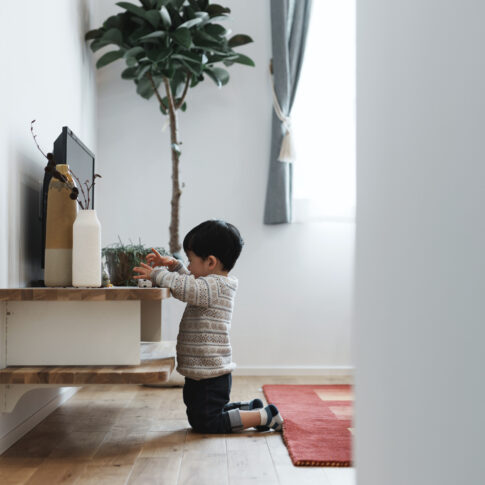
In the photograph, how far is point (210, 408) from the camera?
1.98 metres

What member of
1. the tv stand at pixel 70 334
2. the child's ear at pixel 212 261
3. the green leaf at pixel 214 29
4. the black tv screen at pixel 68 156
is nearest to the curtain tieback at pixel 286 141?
the green leaf at pixel 214 29

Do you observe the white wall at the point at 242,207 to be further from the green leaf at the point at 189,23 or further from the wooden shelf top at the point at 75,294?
the wooden shelf top at the point at 75,294

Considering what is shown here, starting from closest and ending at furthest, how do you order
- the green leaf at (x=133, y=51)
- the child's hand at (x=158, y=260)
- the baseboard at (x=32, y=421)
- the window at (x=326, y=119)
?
the baseboard at (x=32, y=421) < the child's hand at (x=158, y=260) < the green leaf at (x=133, y=51) < the window at (x=326, y=119)

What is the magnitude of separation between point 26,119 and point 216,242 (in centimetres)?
74

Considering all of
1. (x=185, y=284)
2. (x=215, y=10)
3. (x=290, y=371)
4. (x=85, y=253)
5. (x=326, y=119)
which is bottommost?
(x=290, y=371)

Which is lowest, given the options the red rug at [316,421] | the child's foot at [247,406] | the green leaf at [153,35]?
the red rug at [316,421]

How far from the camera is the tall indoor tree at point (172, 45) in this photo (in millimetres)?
2758

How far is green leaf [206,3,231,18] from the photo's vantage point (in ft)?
9.66

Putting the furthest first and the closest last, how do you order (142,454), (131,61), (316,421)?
(131,61) < (316,421) < (142,454)

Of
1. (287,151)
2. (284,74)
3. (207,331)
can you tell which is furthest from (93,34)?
(207,331)

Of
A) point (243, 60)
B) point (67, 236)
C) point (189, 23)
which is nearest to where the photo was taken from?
point (67, 236)

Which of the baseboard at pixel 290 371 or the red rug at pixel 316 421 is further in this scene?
the baseboard at pixel 290 371

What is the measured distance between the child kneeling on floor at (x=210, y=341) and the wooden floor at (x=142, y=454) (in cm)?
5

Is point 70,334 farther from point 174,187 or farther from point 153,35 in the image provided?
point 153,35
